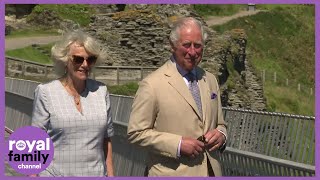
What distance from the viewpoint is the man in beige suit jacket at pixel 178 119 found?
514cm

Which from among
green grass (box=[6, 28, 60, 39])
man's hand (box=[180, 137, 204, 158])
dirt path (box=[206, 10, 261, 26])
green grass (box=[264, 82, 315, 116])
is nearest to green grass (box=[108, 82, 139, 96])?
green grass (box=[264, 82, 315, 116])

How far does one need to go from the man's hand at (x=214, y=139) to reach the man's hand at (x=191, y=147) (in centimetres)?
9

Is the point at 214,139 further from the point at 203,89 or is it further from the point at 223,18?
the point at 223,18

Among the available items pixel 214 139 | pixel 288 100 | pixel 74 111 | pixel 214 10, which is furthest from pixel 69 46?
pixel 214 10

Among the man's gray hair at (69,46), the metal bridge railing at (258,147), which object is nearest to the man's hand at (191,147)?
the man's gray hair at (69,46)

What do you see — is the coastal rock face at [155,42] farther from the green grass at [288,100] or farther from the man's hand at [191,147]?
the man's hand at [191,147]

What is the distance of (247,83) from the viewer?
23.7 metres

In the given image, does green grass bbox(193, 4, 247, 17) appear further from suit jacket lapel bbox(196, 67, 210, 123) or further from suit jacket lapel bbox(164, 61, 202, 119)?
suit jacket lapel bbox(164, 61, 202, 119)

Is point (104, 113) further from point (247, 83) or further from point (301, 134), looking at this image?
point (247, 83)

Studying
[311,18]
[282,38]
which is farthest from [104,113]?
[311,18]

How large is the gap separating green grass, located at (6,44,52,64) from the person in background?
21615 mm

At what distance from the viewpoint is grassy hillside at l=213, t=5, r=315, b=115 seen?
35.0m

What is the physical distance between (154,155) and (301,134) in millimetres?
2657

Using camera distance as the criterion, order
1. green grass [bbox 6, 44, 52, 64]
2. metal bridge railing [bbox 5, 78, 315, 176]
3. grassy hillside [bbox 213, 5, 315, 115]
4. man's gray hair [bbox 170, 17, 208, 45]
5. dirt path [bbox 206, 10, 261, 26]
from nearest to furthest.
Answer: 1. man's gray hair [bbox 170, 17, 208, 45]
2. metal bridge railing [bbox 5, 78, 315, 176]
3. green grass [bbox 6, 44, 52, 64]
4. grassy hillside [bbox 213, 5, 315, 115]
5. dirt path [bbox 206, 10, 261, 26]
